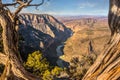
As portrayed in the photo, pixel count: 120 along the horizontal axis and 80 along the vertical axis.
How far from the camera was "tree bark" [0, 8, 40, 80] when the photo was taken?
15.0 feet

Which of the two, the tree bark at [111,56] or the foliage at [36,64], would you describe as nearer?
the tree bark at [111,56]

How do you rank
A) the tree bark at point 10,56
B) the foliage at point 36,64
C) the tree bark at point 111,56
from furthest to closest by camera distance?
the foliage at point 36,64 → the tree bark at point 10,56 → the tree bark at point 111,56

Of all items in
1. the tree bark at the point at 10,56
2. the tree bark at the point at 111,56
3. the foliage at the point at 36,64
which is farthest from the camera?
the foliage at the point at 36,64

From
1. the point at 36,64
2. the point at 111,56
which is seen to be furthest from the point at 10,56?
the point at 36,64

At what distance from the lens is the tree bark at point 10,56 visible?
15.0 ft

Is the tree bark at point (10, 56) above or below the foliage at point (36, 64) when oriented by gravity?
above

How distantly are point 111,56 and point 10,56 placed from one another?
5.14ft

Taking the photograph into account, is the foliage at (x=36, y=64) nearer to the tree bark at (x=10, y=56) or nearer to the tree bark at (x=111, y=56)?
the tree bark at (x=10, y=56)

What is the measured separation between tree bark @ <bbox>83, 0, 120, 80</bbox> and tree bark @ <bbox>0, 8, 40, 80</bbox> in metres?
1.04

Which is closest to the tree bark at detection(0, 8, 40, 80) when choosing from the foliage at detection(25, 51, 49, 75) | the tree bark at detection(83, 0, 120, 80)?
the tree bark at detection(83, 0, 120, 80)

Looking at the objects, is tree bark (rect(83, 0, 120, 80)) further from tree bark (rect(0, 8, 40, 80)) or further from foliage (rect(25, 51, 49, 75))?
foliage (rect(25, 51, 49, 75))

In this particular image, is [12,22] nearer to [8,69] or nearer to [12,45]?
[12,45]

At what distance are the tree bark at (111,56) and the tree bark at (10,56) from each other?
1.04 m

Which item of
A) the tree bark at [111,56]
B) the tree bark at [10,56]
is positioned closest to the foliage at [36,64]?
the tree bark at [10,56]
